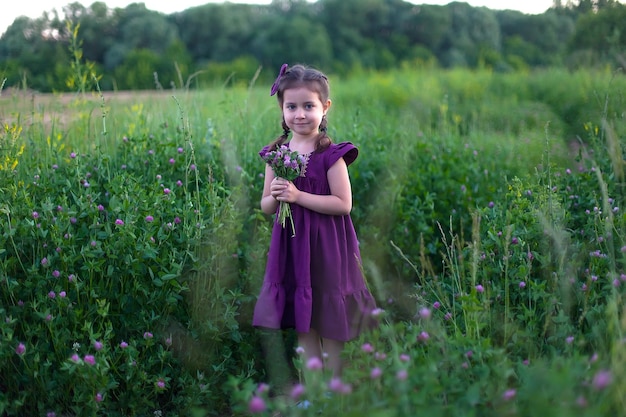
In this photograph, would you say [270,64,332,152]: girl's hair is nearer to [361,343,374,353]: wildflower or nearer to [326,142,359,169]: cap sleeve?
[326,142,359,169]: cap sleeve

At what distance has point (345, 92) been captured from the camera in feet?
34.5

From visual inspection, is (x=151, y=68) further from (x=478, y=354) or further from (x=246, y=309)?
(x=478, y=354)

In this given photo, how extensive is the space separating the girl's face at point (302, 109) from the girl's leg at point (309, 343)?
36.5 inches

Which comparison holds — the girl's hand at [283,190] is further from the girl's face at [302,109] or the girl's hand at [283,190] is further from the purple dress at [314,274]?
the girl's face at [302,109]

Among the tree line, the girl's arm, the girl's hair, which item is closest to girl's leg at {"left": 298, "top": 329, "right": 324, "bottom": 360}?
the girl's arm

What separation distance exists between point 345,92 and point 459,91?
1775 mm

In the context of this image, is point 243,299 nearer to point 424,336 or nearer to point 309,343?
point 309,343

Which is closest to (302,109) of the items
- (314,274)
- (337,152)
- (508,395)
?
(337,152)

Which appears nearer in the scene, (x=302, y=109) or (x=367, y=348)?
(x=367, y=348)

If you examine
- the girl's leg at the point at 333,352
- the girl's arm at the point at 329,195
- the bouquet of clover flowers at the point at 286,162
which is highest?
the bouquet of clover flowers at the point at 286,162

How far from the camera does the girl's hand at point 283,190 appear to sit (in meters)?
2.85

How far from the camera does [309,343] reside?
306cm

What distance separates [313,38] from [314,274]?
13.9m

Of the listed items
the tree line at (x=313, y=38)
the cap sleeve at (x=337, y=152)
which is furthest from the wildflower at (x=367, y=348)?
the tree line at (x=313, y=38)
